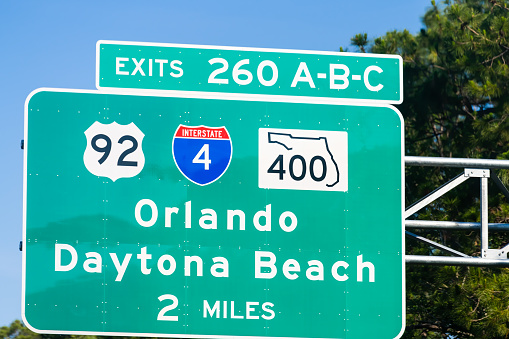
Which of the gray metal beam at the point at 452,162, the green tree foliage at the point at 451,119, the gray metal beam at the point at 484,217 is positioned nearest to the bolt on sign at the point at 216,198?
A: the gray metal beam at the point at 452,162

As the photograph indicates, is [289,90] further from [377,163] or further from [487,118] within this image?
[487,118]

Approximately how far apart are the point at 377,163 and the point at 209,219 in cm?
167

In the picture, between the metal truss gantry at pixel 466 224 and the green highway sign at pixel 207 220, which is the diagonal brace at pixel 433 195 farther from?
the green highway sign at pixel 207 220

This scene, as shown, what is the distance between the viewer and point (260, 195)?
9.73m

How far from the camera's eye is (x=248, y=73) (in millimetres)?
9984

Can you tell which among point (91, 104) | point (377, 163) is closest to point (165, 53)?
point (91, 104)

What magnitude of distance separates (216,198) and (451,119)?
44.1 ft

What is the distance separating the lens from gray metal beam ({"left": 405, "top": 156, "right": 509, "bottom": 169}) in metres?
10.5

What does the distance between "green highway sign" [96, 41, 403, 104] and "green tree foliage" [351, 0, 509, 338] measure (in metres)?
6.78

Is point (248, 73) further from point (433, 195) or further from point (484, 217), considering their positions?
point (484, 217)

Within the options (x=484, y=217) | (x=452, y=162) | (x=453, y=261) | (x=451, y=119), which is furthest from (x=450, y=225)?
(x=451, y=119)

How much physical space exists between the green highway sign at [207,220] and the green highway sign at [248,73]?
0.13m

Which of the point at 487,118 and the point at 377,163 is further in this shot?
the point at 487,118

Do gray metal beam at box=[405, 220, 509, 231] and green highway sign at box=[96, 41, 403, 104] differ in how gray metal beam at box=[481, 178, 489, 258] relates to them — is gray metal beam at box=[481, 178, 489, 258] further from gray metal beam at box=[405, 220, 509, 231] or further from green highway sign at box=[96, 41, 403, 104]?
green highway sign at box=[96, 41, 403, 104]
